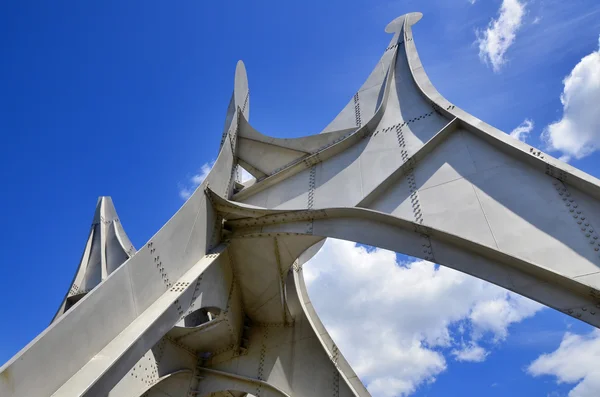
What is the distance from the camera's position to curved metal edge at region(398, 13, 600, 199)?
21.9ft

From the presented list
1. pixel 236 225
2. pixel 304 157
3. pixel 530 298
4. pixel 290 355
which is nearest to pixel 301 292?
pixel 290 355

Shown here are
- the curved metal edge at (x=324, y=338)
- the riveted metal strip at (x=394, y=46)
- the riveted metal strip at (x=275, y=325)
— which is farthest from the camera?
the riveted metal strip at (x=275, y=325)

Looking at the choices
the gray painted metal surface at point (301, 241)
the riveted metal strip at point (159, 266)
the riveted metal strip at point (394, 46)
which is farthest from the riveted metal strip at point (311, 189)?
the riveted metal strip at point (394, 46)

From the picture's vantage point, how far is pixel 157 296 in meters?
8.06

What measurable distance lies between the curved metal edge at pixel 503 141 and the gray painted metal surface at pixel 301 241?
36mm

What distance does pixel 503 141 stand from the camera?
7.78 meters

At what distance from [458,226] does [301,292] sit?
853cm

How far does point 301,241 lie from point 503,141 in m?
6.41

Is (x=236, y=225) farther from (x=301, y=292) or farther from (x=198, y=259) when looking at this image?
(x=301, y=292)

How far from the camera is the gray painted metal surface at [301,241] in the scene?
20.5ft

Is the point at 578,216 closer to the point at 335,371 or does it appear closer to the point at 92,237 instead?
the point at 335,371

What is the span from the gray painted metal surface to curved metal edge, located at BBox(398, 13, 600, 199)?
1.4 inches

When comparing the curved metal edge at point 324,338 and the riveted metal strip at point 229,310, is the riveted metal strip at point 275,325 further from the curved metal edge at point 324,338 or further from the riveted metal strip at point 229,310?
the riveted metal strip at point 229,310

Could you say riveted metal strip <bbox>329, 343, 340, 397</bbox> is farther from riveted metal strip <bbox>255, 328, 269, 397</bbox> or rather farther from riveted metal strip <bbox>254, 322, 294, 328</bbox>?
riveted metal strip <bbox>255, 328, 269, 397</bbox>
